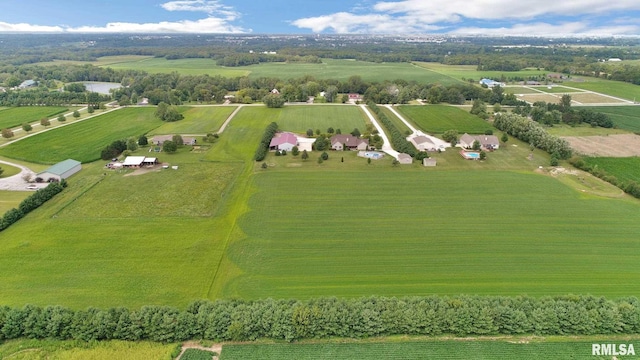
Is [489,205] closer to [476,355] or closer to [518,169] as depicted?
[518,169]

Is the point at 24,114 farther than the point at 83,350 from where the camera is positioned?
Yes

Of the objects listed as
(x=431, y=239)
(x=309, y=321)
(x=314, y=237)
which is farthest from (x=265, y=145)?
(x=309, y=321)

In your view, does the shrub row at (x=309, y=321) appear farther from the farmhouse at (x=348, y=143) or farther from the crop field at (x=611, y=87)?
the crop field at (x=611, y=87)

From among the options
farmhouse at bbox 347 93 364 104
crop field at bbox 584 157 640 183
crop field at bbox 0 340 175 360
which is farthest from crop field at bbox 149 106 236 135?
crop field at bbox 584 157 640 183

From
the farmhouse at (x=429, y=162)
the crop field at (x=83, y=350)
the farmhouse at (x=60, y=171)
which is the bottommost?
the crop field at (x=83, y=350)

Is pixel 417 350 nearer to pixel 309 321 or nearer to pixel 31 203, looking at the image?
pixel 309 321

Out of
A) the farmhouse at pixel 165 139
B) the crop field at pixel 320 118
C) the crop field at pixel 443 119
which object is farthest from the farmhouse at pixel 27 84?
the crop field at pixel 443 119
